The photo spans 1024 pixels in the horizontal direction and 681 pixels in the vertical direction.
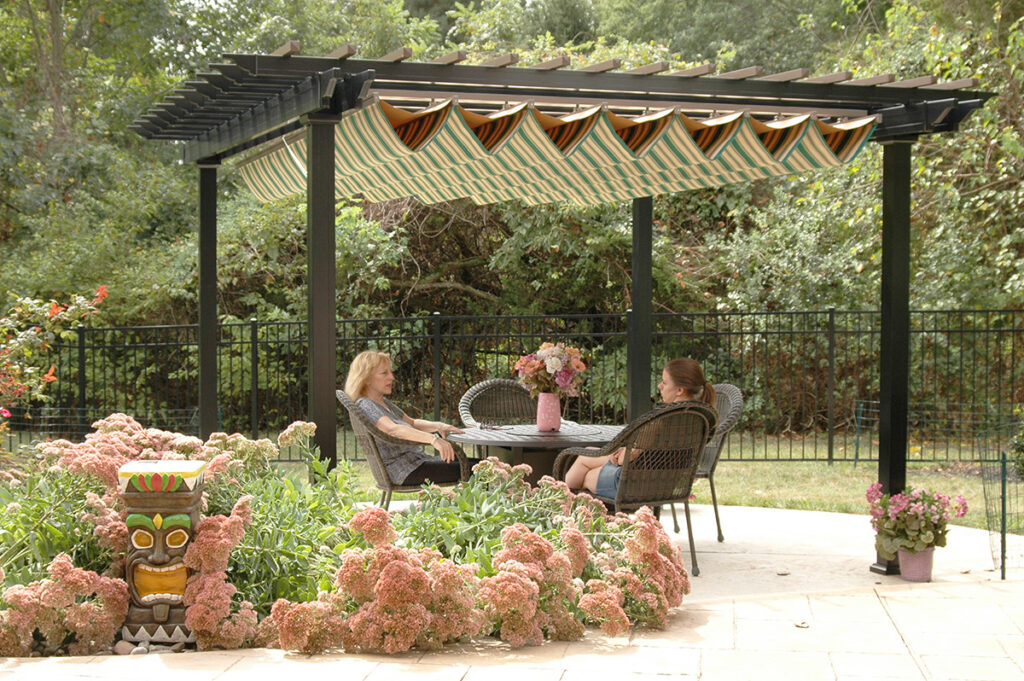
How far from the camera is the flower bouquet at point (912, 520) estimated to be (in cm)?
530

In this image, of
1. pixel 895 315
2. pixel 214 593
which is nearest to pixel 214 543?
pixel 214 593

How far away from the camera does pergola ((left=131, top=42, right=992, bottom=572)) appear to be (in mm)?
4852

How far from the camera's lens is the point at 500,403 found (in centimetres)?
746

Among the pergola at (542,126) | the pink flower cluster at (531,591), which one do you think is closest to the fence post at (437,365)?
the pergola at (542,126)

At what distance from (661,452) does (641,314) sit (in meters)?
2.27

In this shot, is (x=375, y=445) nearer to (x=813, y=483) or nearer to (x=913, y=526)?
(x=913, y=526)

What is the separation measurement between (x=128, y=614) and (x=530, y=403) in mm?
3794

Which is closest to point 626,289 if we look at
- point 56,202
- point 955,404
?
point 955,404

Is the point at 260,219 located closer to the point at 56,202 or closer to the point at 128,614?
the point at 56,202

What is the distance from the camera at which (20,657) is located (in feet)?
12.8

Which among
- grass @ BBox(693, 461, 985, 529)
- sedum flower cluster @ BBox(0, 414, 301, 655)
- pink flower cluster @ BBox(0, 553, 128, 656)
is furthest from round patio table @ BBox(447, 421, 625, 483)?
pink flower cluster @ BBox(0, 553, 128, 656)

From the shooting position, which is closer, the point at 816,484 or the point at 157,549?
the point at 157,549

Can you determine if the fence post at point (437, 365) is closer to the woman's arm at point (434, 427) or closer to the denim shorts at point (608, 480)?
the woman's arm at point (434, 427)

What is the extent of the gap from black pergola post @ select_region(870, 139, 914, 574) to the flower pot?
116 mm
